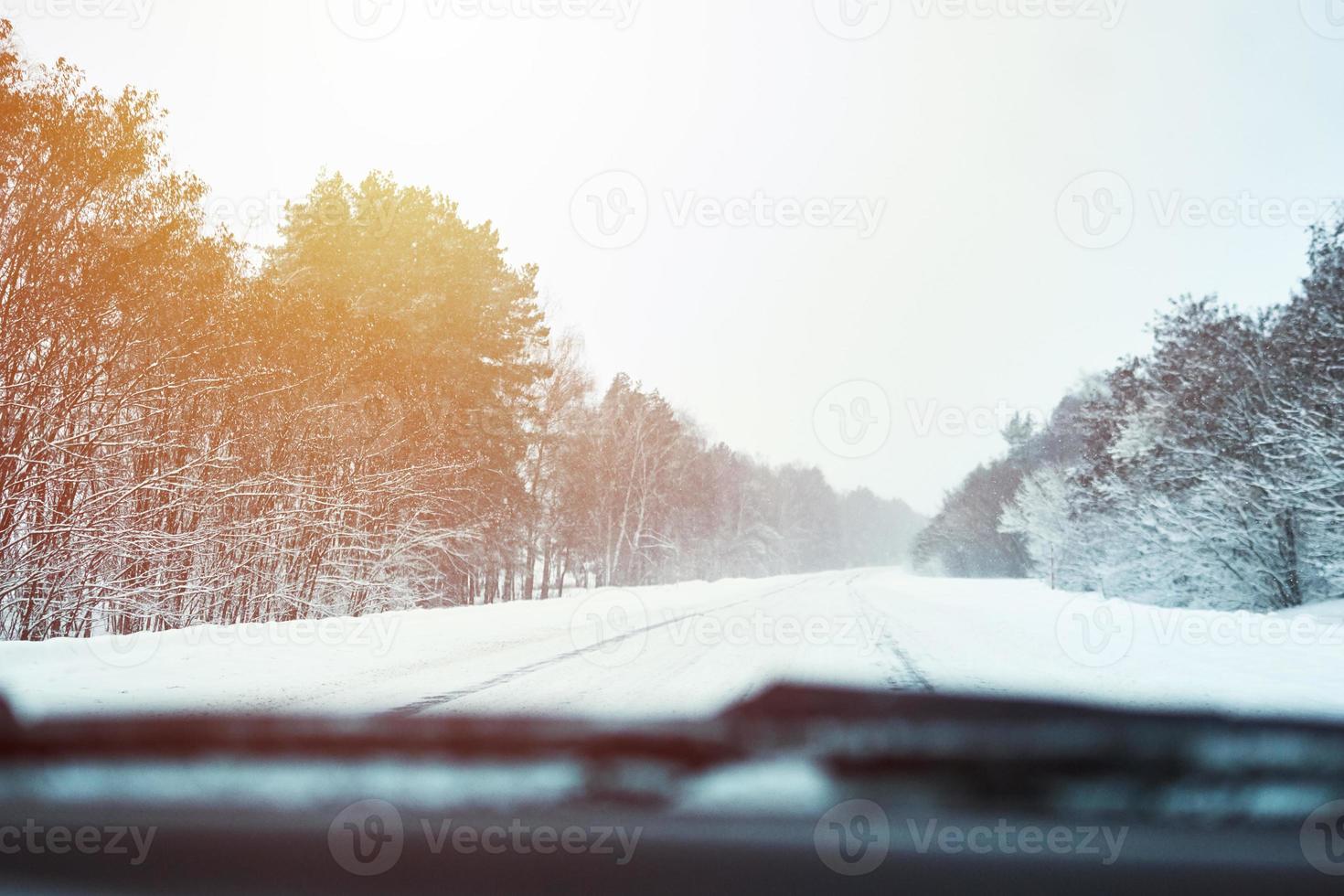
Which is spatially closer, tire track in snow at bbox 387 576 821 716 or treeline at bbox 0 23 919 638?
tire track in snow at bbox 387 576 821 716

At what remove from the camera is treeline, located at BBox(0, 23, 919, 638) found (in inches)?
275

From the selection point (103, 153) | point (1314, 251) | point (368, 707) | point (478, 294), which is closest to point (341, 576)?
point (103, 153)

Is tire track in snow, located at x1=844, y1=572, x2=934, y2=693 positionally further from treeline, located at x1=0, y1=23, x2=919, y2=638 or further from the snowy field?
treeline, located at x1=0, y1=23, x2=919, y2=638

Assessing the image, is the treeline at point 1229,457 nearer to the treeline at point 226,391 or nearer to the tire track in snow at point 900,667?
the tire track in snow at point 900,667

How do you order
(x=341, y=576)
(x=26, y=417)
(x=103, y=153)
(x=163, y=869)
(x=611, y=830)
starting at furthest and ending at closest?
(x=341, y=576), (x=103, y=153), (x=26, y=417), (x=611, y=830), (x=163, y=869)

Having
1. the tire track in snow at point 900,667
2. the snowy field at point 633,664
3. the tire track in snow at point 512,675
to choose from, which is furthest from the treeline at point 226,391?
the tire track in snow at point 900,667

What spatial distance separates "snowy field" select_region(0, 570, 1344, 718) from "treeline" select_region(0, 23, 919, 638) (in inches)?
56.2

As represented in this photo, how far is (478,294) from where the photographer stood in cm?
2028

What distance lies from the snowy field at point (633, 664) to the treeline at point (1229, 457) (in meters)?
4.92

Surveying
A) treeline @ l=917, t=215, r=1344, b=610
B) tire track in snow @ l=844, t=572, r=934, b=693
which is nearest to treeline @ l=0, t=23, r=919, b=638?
tire track in snow @ l=844, t=572, r=934, b=693

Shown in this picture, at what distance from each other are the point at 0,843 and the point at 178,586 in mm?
7814

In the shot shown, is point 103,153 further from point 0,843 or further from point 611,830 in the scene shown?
point 611,830

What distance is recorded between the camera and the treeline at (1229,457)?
14.3 meters

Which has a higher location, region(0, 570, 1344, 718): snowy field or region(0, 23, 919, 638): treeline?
region(0, 23, 919, 638): treeline
